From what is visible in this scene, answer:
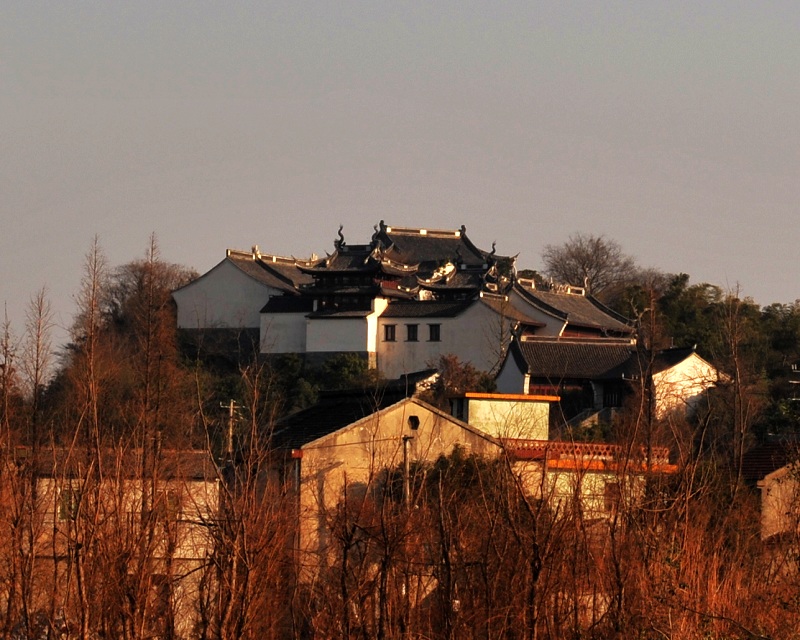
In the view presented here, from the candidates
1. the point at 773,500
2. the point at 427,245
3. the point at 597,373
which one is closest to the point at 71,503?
the point at 773,500

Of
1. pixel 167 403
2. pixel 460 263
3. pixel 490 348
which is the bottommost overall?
pixel 167 403

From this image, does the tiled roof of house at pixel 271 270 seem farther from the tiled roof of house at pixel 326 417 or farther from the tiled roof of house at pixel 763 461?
the tiled roof of house at pixel 763 461

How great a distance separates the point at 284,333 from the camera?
40781 millimetres

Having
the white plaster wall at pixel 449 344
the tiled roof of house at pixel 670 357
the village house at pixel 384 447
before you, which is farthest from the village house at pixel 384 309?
the village house at pixel 384 447

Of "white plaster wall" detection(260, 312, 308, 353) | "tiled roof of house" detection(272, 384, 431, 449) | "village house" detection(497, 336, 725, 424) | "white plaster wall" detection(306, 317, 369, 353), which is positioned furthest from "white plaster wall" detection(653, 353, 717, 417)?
"white plaster wall" detection(260, 312, 308, 353)

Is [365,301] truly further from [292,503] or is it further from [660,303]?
[292,503]

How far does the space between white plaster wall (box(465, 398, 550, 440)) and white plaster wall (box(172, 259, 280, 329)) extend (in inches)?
864

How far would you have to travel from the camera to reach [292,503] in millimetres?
15805

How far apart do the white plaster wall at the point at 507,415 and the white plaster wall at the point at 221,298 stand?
2195 centimetres

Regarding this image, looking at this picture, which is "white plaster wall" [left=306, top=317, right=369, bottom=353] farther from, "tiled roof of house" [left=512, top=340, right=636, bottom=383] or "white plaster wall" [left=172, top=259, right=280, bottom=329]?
"tiled roof of house" [left=512, top=340, right=636, bottom=383]

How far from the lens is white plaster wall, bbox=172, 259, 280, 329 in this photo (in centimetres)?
4250

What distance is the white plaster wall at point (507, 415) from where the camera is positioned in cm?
2055

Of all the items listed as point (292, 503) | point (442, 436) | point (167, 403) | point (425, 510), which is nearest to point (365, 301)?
point (167, 403)

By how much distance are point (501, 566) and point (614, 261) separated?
41.8m
